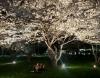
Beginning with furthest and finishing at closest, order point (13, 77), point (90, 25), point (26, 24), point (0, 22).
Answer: point (90, 25), point (26, 24), point (0, 22), point (13, 77)

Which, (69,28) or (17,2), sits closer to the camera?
(17,2)

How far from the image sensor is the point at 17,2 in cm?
2934

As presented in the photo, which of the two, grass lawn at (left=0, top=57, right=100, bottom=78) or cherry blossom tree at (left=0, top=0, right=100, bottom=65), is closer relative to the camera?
grass lawn at (left=0, top=57, right=100, bottom=78)

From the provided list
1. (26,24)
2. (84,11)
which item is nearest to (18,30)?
(26,24)

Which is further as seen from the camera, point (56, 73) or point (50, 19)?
point (50, 19)

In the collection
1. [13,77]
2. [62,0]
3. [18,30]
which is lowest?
[13,77]

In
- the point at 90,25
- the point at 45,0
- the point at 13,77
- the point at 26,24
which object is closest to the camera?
the point at 13,77

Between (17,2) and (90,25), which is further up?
(17,2)

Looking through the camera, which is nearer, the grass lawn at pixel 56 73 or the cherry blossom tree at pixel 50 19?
the grass lawn at pixel 56 73

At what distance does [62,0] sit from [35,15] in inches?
138

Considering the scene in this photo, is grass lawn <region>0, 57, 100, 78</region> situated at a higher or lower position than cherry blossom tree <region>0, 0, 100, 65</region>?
lower

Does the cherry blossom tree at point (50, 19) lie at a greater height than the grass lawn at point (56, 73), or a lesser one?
greater

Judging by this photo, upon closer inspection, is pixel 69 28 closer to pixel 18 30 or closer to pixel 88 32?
pixel 88 32

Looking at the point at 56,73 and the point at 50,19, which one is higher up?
the point at 50,19
